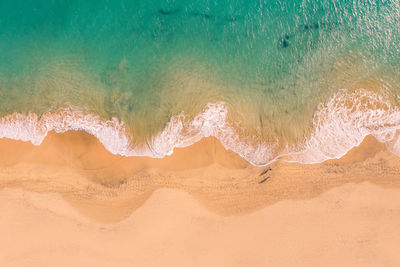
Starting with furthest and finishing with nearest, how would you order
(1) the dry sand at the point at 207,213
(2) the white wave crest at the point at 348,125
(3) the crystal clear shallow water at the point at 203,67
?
1. (3) the crystal clear shallow water at the point at 203,67
2. (2) the white wave crest at the point at 348,125
3. (1) the dry sand at the point at 207,213

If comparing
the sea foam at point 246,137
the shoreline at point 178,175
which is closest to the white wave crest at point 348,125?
the sea foam at point 246,137

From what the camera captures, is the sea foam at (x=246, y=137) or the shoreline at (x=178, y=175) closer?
the shoreline at (x=178, y=175)

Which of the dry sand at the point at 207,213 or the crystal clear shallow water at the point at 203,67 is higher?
the crystal clear shallow water at the point at 203,67

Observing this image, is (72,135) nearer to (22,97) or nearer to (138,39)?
(22,97)

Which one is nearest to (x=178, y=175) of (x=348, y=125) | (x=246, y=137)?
(x=246, y=137)

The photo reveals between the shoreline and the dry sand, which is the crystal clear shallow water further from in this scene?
the dry sand

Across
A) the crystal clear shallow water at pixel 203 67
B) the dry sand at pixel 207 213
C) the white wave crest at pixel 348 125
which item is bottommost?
the dry sand at pixel 207 213

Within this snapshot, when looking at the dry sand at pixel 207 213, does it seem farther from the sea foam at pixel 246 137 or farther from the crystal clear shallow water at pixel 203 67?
the crystal clear shallow water at pixel 203 67

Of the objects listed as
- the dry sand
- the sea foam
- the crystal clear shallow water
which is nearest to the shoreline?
the dry sand

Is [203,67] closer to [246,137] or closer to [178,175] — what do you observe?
[246,137]
